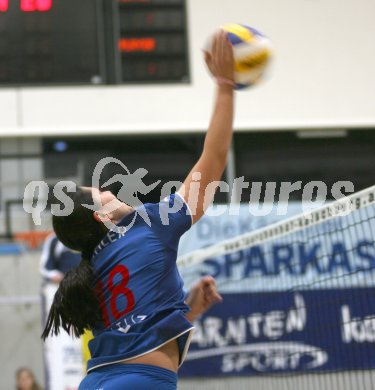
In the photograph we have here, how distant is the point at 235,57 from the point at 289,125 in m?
9.27

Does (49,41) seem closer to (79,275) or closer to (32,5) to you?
(32,5)

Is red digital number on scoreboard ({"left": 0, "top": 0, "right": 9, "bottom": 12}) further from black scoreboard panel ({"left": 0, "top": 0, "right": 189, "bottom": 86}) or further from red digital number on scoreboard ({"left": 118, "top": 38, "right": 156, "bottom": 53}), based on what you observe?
red digital number on scoreboard ({"left": 118, "top": 38, "right": 156, "bottom": 53})

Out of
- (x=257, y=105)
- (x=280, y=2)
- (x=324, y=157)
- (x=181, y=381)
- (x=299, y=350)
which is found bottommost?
(x=181, y=381)

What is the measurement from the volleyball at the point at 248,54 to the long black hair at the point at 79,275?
674 mm

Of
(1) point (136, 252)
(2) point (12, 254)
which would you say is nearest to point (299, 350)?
(1) point (136, 252)

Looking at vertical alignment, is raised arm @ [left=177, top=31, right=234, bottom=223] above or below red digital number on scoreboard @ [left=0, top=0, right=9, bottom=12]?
below

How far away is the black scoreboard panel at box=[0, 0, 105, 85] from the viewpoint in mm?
11109

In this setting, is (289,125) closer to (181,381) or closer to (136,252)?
(181,381)

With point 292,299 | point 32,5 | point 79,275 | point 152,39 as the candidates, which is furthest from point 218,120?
point 32,5

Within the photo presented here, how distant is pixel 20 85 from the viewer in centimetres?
1154

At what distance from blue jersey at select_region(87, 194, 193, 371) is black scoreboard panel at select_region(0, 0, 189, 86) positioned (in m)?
8.50

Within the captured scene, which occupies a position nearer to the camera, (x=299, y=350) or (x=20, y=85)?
(x=299, y=350)

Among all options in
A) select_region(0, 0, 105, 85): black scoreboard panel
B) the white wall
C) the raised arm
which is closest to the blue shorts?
the raised arm

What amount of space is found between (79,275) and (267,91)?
367 inches
